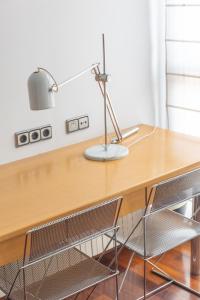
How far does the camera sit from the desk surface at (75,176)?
7.87ft

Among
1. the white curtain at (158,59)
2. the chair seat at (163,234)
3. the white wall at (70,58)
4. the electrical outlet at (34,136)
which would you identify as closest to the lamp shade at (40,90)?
the white wall at (70,58)

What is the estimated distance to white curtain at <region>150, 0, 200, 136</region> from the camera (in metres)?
3.38

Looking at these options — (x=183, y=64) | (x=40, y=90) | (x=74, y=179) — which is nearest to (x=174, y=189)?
(x=74, y=179)

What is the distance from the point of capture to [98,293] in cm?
318

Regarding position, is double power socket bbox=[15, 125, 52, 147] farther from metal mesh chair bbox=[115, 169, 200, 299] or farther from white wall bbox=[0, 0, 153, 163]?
metal mesh chair bbox=[115, 169, 200, 299]

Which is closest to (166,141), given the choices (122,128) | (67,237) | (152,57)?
(122,128)

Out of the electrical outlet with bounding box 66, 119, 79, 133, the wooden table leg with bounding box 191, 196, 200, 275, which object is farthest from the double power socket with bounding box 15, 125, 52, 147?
the wooden table leg with bounding box 191, 196, 200, 275

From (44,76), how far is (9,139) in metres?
0.50

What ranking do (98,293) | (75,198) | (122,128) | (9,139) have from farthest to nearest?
(122,128) < (98,293) < (9,139) < (75,198)

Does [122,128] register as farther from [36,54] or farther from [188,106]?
[36,54]

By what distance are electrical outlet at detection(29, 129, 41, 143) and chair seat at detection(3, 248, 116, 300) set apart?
2.13ft

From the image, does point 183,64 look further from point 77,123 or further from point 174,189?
point 174,189

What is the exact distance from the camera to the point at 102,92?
116 inches

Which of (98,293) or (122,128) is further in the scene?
(122,128)
